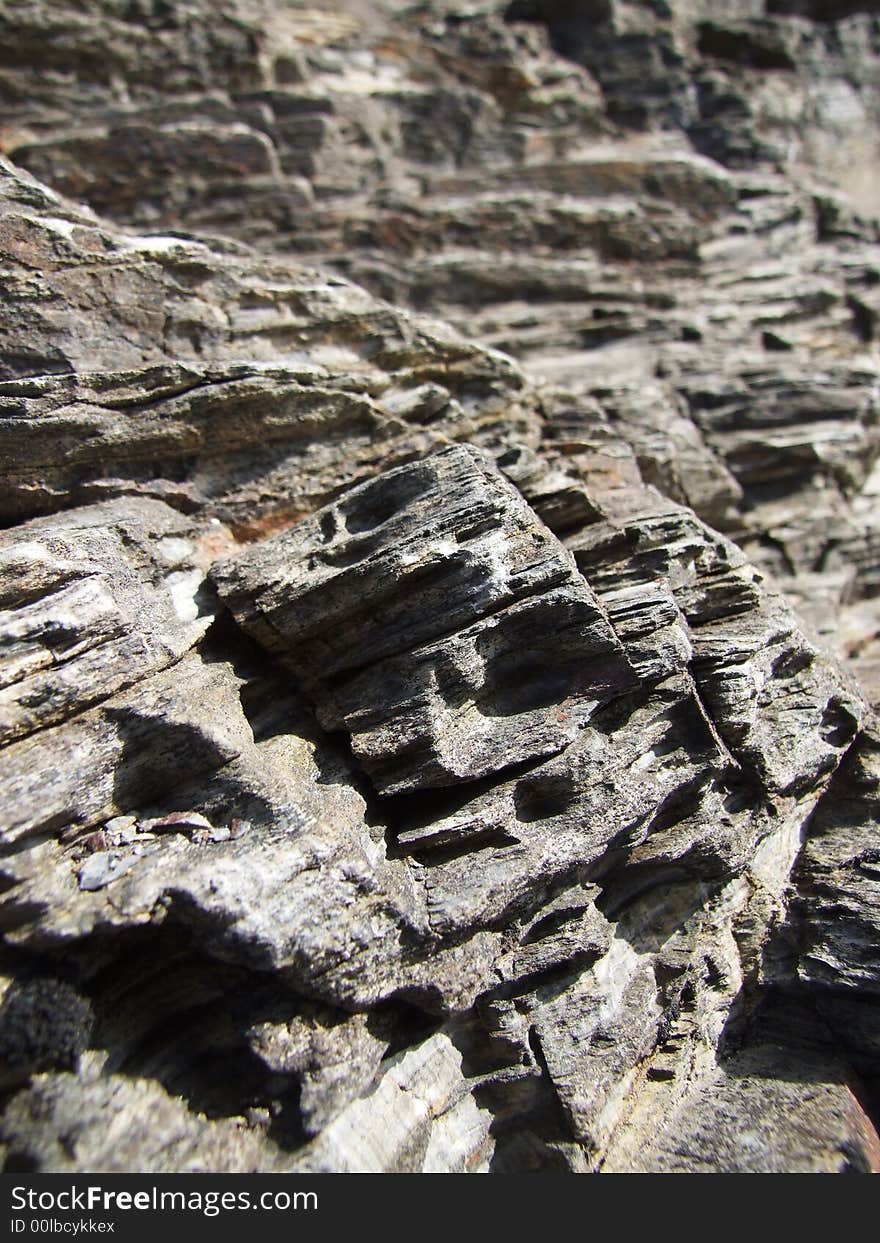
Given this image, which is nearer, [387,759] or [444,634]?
[387,759]

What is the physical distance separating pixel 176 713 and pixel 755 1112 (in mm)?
8707

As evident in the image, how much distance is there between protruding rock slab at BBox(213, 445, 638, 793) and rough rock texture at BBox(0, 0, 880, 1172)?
2.1 inches

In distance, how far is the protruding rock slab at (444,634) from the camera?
392 inches

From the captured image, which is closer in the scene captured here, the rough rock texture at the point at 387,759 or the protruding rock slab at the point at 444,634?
the rough rock texture at the point at 387,759

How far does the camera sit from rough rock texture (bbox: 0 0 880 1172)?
26.8 feet

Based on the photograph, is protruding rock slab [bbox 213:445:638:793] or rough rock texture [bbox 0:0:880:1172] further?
protruding rock slab [bbox 213:445:638:793]

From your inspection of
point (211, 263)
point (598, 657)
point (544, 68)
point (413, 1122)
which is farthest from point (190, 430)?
point (544, 68)

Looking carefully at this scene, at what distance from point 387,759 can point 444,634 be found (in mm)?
1773

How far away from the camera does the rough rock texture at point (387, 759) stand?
26.8 feet

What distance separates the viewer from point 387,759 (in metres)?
9.82

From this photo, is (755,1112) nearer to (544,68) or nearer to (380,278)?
(380,278)

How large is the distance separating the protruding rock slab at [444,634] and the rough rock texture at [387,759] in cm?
5

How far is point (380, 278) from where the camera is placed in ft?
69.4

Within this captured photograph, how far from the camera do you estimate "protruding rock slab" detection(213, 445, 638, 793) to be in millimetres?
9945
